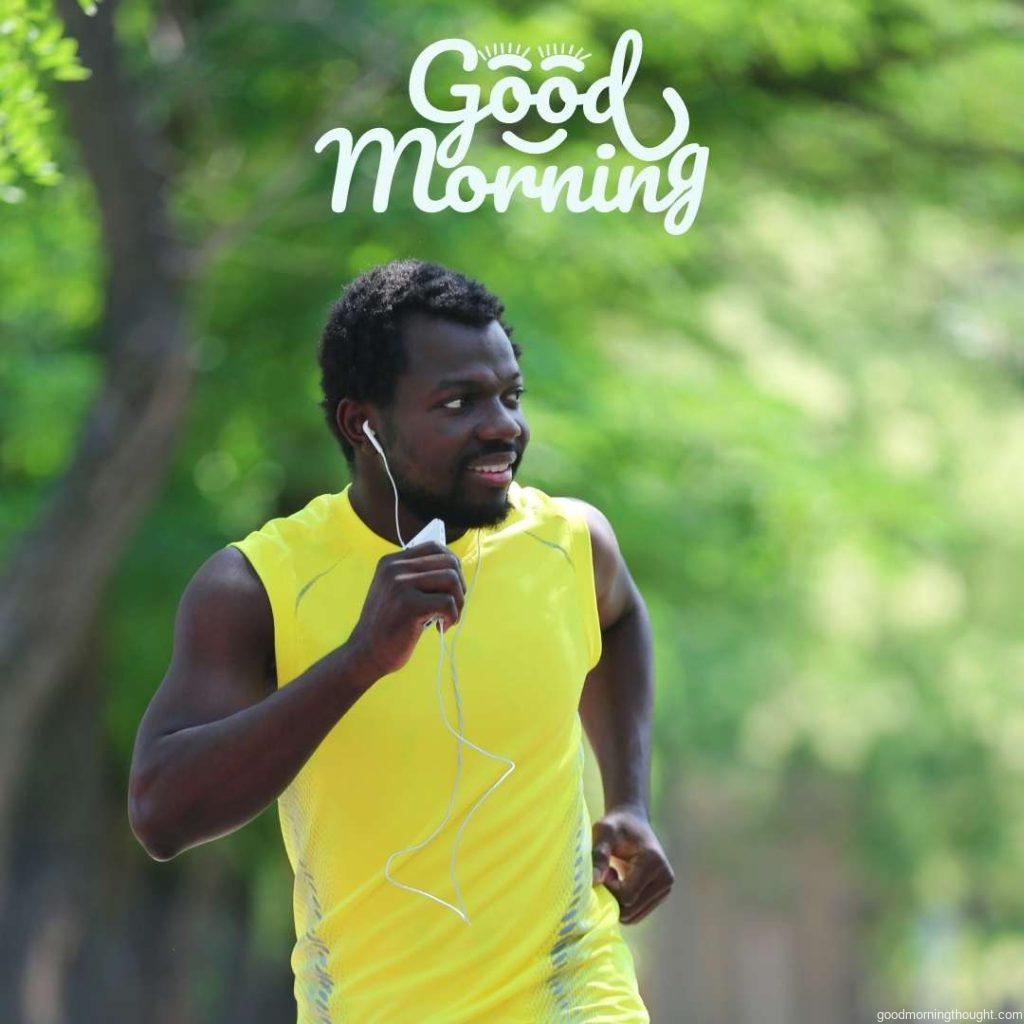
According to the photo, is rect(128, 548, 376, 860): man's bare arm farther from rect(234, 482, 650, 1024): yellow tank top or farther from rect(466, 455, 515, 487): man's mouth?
rect(466, 455, 515, 487): man's mouth

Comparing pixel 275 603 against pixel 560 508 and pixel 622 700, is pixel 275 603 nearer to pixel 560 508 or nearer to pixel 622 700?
pixel 560 508

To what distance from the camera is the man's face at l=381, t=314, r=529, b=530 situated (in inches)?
142

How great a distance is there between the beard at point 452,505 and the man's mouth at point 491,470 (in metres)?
0.02

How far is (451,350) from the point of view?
3670mm

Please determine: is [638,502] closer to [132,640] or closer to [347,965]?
[132,640]

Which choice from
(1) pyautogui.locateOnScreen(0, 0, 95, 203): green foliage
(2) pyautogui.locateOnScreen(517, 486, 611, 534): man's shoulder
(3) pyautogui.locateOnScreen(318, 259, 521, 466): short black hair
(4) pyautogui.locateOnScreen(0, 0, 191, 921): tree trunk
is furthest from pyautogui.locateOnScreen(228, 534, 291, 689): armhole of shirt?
(4) pyautogui.locateOnScreen(0, 0, 191, 921): tree trunk

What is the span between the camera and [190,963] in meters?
21.6

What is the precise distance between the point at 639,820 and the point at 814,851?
3607cm

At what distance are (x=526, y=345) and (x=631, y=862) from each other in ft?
31.0

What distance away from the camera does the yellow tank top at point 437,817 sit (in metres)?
3.59

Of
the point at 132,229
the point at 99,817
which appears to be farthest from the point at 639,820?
the point at 99,817

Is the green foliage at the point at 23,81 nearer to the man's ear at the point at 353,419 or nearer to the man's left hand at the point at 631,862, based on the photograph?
the man's ear at the point at 353,419

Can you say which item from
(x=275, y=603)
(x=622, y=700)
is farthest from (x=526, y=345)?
(x=275, y=603)

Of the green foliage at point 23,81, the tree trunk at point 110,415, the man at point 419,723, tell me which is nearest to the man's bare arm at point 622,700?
the man at point 419,723
